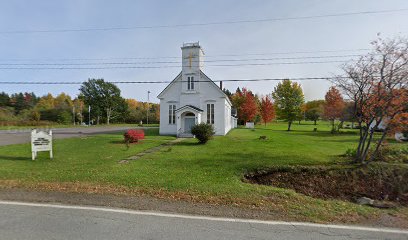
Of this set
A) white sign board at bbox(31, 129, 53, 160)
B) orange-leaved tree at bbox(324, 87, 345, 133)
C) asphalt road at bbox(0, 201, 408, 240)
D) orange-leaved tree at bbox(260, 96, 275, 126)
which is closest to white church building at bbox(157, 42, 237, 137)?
white sign board at bbox(31, 129, 53, 160)

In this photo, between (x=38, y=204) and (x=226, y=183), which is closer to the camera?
(x=38, y=204)

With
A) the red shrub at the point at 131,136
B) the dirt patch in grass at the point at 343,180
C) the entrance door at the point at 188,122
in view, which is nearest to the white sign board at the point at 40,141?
the red shrub at the point at 131,136

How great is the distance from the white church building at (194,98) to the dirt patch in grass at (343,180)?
53.3 ft

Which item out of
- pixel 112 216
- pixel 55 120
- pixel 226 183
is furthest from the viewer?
pixel 55 120

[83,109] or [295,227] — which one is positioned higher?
[83,109]

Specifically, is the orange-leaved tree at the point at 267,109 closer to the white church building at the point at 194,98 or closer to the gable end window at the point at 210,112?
the white church building at the point at 194,98

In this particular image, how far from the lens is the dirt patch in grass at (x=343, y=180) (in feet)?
27.5

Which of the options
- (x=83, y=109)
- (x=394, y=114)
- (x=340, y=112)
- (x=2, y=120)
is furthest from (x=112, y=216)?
(x=83, y=109)

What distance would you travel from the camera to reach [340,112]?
36.3 metres

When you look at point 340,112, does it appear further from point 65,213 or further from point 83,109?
point 83,109

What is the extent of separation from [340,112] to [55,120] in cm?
6902

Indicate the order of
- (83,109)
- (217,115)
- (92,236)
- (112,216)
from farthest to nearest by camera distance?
1. (83,109)
2. (217,115)
3. (112,216)
4. (92,236)

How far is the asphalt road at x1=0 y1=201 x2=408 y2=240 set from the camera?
160 inches

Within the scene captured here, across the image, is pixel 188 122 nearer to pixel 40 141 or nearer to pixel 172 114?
pixel 172 114
